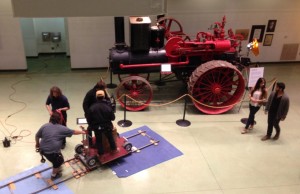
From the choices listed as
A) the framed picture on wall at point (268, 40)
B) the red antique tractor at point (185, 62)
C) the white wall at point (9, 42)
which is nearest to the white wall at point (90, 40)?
the white wall at point (9, 42)

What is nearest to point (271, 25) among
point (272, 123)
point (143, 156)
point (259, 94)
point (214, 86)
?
point (214, 86)

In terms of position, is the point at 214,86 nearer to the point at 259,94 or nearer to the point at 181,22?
the point at 259,94

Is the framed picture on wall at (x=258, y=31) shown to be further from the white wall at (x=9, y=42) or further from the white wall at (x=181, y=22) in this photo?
the white wall at (x=9, y=42)

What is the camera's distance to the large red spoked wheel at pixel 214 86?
25.3 feet

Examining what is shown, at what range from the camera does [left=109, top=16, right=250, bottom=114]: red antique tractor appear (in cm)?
776

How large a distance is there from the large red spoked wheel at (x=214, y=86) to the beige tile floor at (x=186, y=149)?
299 mm

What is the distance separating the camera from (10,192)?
5.22 metres

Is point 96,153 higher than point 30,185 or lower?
higher

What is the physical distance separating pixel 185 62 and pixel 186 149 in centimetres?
258

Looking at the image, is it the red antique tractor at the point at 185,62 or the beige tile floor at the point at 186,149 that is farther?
the red antique tractor at the point at 185,62

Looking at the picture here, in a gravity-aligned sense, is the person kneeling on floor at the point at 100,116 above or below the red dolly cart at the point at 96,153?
above

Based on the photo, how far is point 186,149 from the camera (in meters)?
6.59

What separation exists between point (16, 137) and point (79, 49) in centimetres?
498

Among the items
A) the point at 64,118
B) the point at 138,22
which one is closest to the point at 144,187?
the point at 64,118
